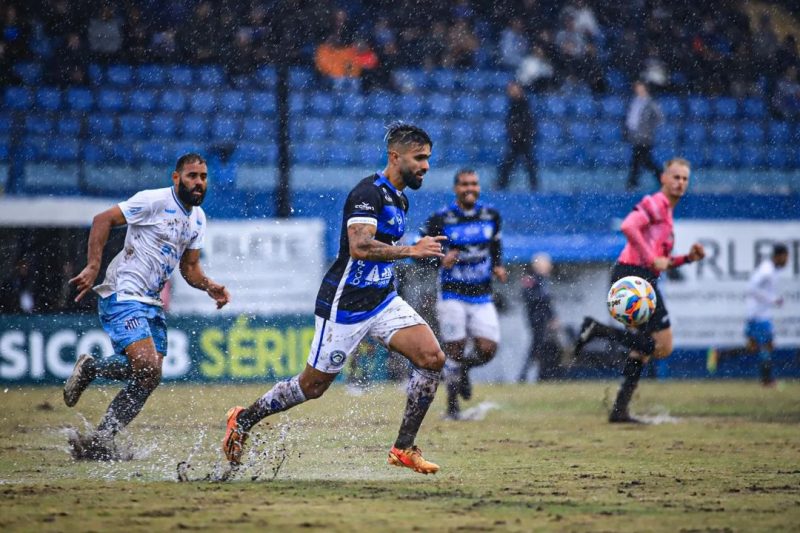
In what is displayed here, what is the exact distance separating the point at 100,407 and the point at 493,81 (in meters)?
10.3

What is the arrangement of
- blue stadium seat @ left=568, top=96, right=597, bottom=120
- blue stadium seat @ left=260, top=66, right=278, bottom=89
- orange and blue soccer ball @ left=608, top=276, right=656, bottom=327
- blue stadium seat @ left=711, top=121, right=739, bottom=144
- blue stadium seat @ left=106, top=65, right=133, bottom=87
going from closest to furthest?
orange and blue soccer ball @ left=608, top=276, right=656, bottom=327
blue stadium seat @ left=106, top=65, right=133, bottom=87
blue stadium seat @ left=260, top=66, right=278, bottom=89
blue stadium seat @ left=568, top=96, right=597, bottom=120
blue stadium seat @ left=711, top=121, right=739, bottom=144

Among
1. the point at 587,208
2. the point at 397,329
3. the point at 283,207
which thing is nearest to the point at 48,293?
the point at 283,207

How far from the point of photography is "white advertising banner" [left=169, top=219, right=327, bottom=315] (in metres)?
16.5

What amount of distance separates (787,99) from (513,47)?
504 cm

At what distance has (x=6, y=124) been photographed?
17.6 meters

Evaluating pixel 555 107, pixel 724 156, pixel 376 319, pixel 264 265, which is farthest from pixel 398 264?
pixel 376 319

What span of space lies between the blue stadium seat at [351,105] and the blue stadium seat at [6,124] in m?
4.95

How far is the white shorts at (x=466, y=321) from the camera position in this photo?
11.9m

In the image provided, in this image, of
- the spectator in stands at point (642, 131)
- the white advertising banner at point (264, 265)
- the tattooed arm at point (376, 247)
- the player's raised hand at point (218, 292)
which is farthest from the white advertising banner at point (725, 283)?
the tattooed arm at point (376, 247)

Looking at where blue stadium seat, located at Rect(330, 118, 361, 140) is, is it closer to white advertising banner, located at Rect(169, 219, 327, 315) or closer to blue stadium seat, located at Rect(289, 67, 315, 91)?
blue stadium seat, located at Rect(289, 67, 315, 91)

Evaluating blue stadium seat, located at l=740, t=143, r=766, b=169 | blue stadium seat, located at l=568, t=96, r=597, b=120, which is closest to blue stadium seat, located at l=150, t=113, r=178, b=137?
blue stadium seat, located at l=568, t=96, r=597, b=120

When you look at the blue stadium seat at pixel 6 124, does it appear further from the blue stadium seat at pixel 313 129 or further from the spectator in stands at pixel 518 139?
the spectator in stands at pixel 518 139

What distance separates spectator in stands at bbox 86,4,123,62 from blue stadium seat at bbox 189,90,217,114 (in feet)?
4.63

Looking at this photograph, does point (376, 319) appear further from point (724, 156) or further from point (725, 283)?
point (724, 156)
